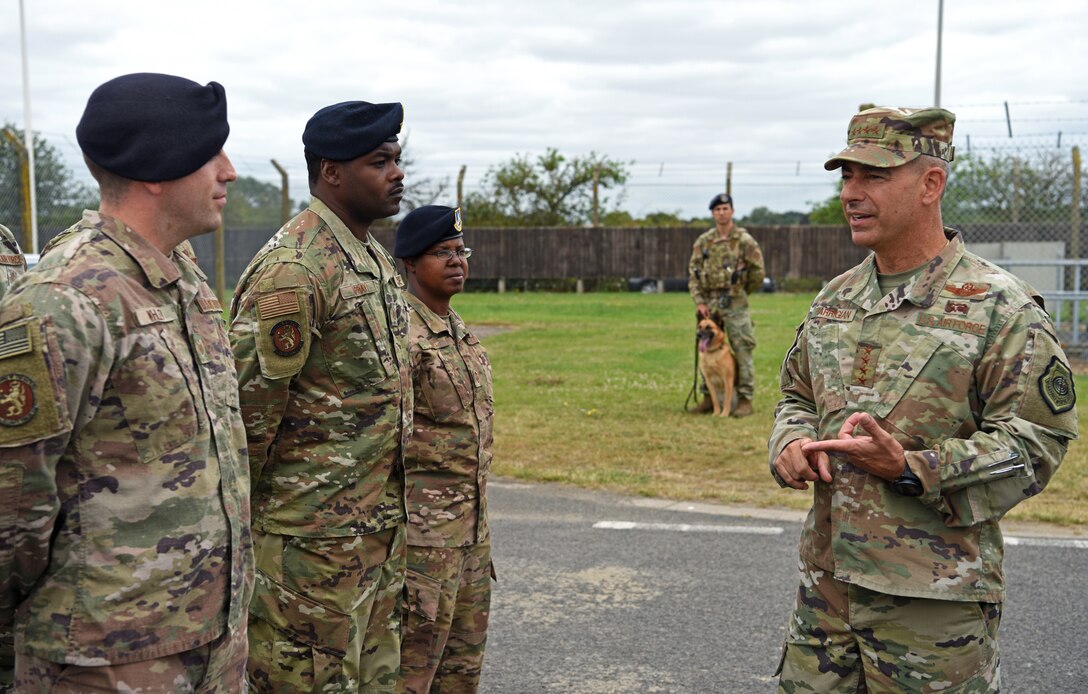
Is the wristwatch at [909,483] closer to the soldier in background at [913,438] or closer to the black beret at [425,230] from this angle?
the soldier in background at [913,438]

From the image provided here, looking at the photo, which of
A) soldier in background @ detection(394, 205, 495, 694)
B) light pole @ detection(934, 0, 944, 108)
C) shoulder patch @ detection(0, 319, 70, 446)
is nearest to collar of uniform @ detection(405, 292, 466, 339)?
soldier in background @ detection(394, 205, 495, 694)

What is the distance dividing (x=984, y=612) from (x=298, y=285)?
2.17 m

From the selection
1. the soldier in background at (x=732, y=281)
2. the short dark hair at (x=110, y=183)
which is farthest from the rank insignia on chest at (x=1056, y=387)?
the soldier in background at (x=732, y=281)

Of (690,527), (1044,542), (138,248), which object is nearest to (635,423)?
(690,527)

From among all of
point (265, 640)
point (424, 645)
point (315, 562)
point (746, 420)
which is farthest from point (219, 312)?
point (746, 420)

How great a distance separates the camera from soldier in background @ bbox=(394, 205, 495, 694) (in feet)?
12.4

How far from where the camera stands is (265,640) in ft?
10.6

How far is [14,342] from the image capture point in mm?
2143

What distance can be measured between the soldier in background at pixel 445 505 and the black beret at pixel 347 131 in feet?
2.47

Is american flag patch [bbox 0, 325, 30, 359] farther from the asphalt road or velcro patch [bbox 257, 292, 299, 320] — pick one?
the asphalt road

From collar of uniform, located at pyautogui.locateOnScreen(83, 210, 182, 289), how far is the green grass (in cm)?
544

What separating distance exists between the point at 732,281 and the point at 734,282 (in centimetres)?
2

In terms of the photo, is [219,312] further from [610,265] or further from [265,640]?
[610,265]

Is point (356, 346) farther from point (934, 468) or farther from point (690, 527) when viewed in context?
point (690, 527)
